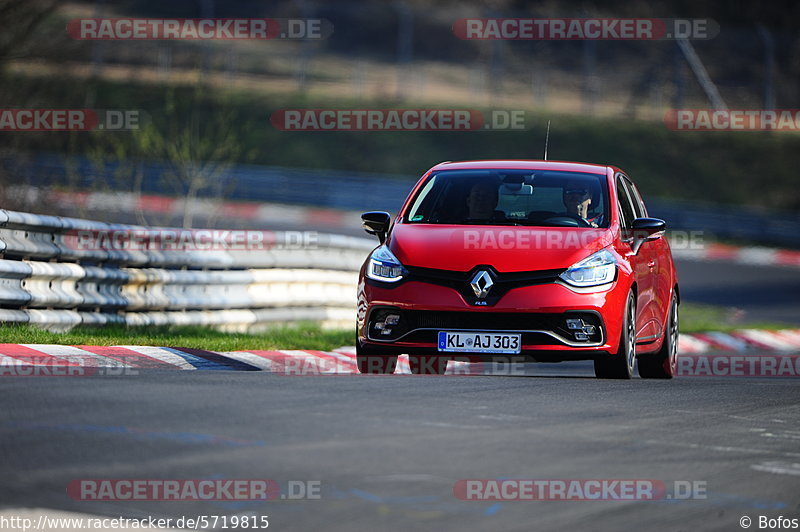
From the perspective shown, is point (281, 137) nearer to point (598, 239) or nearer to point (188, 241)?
point (188, 241)

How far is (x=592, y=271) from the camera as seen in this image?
1066 centimetres

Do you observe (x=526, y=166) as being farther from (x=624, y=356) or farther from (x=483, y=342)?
(x=483, y=342)

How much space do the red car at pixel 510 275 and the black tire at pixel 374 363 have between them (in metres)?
0.01

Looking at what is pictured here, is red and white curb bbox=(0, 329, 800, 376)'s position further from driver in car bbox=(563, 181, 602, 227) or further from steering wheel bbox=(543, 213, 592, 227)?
driver in car bbox=(563, 181, 602, 227)

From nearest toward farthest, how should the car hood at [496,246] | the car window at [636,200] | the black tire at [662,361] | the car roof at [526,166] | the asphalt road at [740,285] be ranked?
the car hood at [496,246] → the car roof at [526,166] → the black tire at [662,361] → the car window at [636,200] → the asphalt road at [740,285]

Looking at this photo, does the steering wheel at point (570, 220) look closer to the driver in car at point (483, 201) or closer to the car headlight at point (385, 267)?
the driver in car at point (483, 201)

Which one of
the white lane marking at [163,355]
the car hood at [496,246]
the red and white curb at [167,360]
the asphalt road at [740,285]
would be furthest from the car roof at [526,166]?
the asphalt road at [740,285]

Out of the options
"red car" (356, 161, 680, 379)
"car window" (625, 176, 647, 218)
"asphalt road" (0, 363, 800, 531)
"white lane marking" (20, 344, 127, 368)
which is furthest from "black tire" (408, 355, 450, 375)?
"white lane marking" (20, 344, 127, 368)

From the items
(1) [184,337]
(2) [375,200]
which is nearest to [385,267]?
(1) [184,337]

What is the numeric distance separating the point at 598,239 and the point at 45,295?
4511 mm

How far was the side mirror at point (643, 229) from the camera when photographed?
453 inches

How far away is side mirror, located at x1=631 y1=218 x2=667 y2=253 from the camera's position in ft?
37.8

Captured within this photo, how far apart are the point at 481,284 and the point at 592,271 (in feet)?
2.83

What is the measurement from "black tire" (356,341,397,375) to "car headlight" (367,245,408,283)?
567 mm
